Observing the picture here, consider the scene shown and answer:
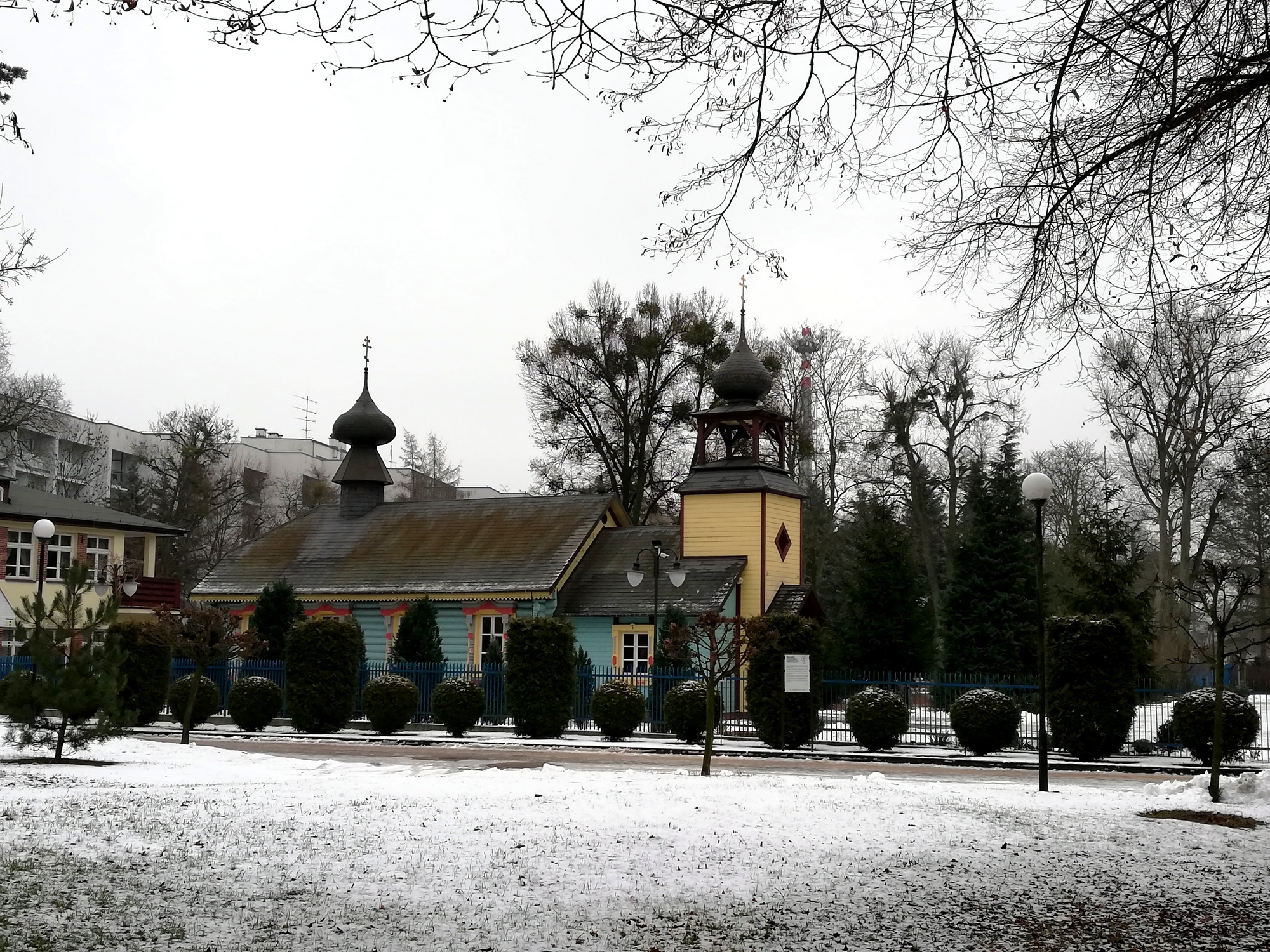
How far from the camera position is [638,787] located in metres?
14.2

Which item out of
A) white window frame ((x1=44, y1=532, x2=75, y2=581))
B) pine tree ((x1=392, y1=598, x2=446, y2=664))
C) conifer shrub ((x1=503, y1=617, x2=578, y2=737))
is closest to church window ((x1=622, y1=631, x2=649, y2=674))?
pine tree ((x1=392, y1=598, x2=446, y2=664))

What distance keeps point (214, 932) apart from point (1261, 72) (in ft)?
28.2

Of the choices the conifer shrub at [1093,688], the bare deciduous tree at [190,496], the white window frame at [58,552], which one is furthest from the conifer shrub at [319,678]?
the bare deciduous tree at [190,496]

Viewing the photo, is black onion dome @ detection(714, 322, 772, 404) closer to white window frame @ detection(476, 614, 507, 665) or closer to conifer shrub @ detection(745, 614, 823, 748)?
white window frame @ detection(476, 614, 507, 665)

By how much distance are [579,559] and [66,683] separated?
21.4m

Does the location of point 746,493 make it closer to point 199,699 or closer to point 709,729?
point 199,699

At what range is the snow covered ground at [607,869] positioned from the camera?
7.71 m

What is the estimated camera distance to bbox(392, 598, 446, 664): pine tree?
32750 mm

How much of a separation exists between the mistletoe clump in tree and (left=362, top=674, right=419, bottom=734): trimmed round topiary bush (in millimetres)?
9442

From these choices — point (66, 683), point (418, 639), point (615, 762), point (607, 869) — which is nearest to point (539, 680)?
point (615, 762)

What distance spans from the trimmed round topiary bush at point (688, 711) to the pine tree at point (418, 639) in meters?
9.46

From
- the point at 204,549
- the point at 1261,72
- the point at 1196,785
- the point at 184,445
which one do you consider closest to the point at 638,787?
the point at 1196,785

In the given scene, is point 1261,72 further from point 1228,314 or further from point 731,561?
point 731,561

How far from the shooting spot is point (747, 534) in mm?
36062
